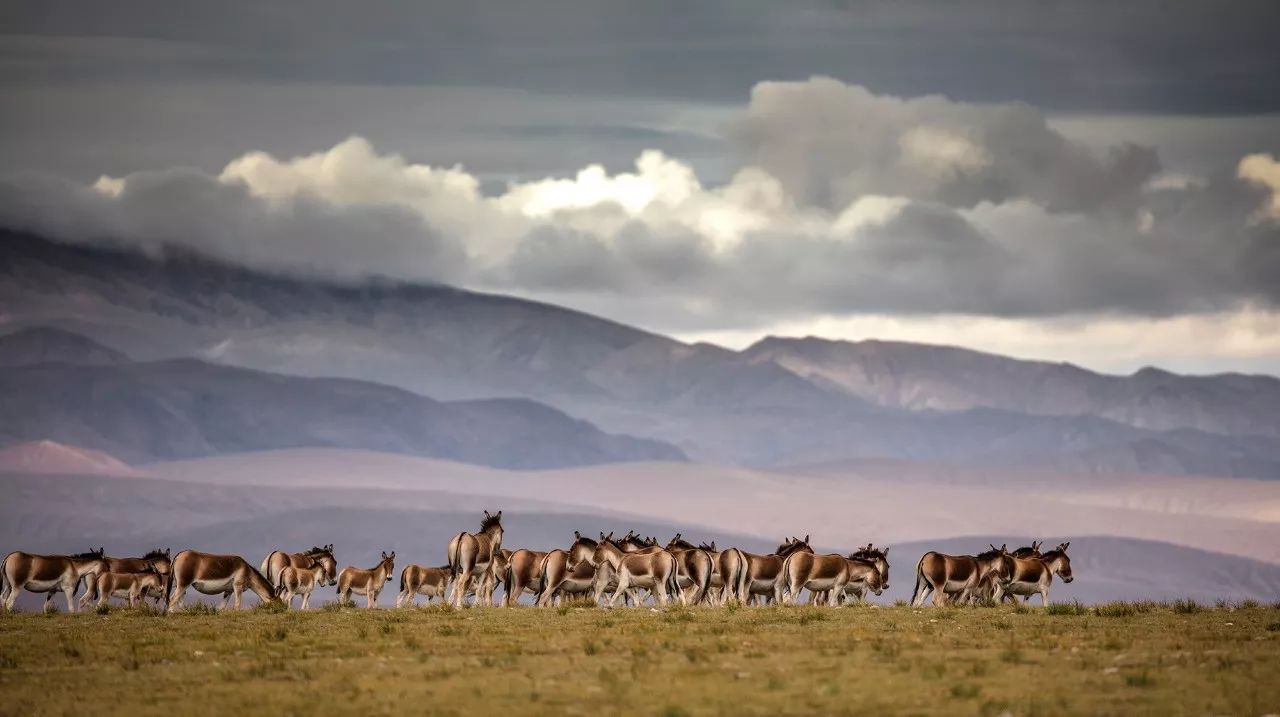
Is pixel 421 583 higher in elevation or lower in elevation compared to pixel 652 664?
higher

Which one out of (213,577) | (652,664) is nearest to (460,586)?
(213,577)

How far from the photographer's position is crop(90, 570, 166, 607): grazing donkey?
5747cm

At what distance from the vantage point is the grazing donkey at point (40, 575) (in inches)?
2140

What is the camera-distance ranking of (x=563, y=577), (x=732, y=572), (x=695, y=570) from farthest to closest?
1. (x=563, y=577)
2. (x=732, y=572)
3. (x=695, y=570)

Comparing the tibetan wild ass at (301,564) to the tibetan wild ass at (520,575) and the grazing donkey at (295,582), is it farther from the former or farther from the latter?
the tibetan wild ass at (520,575)

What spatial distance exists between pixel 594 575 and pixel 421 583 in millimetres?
7080

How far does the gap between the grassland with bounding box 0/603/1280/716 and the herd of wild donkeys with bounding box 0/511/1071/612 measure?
22.5 ft

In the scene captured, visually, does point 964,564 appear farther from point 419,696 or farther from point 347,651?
point 419,696

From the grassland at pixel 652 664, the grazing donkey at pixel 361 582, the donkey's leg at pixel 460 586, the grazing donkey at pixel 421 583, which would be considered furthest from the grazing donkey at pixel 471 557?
the grassland at pixel 652 664

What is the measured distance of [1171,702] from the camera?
3117 cm

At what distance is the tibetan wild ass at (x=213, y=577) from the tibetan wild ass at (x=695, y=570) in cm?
1112

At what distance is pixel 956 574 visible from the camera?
182 feet

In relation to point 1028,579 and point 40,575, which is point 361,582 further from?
point 1028,579

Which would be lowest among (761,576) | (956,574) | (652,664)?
(652,664)
